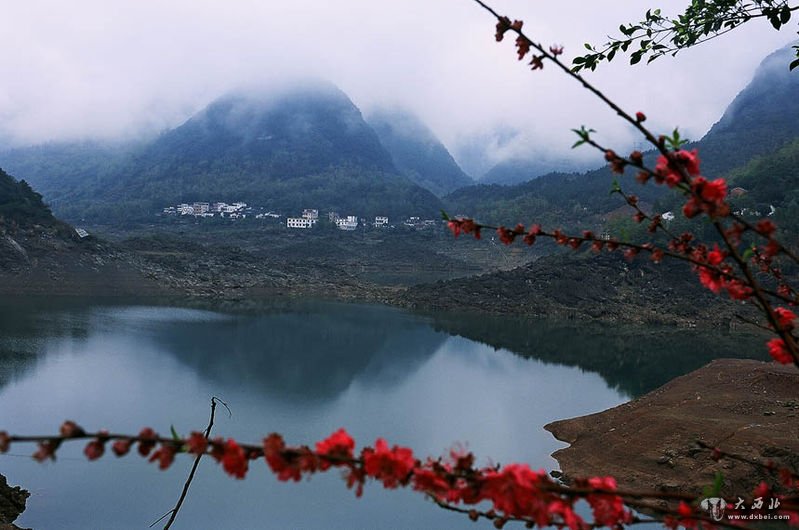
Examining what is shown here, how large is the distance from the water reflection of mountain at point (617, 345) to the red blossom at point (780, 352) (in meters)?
15.3

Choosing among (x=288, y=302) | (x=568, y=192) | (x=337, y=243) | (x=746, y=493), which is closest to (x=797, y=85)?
(x=568, y=192)

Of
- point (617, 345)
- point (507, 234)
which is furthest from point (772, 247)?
point (617, 345)

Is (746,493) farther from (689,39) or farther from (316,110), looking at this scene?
(316,110)

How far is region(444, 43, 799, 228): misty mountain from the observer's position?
2029 inches

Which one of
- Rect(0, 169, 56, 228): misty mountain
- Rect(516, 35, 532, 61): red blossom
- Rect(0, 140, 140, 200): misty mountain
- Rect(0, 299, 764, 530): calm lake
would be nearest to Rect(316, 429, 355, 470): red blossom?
Rect(516, 35, 532, 61): red blossom

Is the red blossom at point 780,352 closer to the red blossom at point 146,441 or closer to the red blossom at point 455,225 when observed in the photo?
the red blossom at point 455,225

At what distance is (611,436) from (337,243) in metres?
39.8

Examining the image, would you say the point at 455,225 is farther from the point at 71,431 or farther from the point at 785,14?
the point at 785,14

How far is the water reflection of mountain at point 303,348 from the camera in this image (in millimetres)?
15500

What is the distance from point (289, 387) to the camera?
14711mm

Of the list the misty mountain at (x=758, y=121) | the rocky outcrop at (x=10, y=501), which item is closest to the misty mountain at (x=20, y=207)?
the rocky outcrop at (x=10, y=501)

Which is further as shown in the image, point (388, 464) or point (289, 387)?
point (289, 387)

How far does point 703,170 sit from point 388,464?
52843 millimetres

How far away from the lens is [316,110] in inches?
3524
